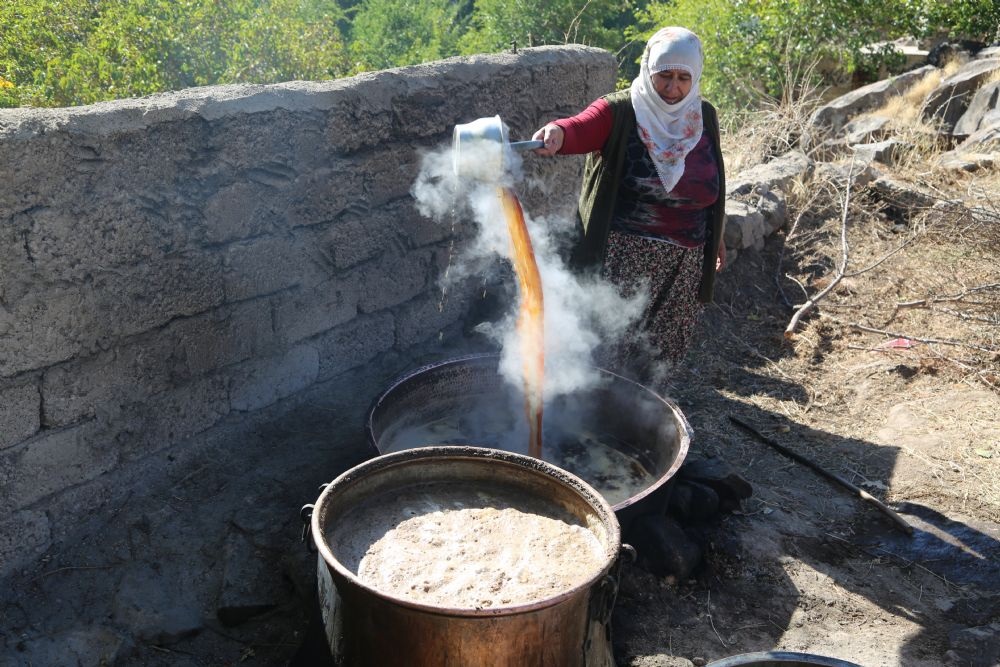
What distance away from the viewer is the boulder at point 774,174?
7.52 metres

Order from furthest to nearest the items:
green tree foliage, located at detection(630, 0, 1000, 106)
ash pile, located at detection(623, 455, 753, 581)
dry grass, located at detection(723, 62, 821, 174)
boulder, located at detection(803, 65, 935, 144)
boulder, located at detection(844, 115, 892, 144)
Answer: green tree foliage, located at detection(630, 0, 1000, 106), boulder, located at detection(803, 65, 935, 144), boulder, located at detection(844, 115, 892, 144), dry grass, located at detection(723, 62, 821, 174), ash pile, located at detection(623, 455, 753, 581)

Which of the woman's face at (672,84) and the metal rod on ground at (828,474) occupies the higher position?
the woman's face at (672,84)

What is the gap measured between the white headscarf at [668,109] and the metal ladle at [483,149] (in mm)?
833

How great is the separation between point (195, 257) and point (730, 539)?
105 inches

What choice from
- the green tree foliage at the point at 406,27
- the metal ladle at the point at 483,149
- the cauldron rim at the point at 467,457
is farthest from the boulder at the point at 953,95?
the green tree foliage at the point at 406,27

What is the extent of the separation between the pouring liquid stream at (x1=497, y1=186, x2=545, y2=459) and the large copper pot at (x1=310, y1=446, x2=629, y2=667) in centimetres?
80

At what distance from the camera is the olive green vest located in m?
3.75

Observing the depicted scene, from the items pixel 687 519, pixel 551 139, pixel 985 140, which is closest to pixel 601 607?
pixel 687 519

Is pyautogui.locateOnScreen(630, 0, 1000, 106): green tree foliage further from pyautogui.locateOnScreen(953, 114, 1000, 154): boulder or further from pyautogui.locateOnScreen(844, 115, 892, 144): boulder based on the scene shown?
pyautogui.locateOnScreen(953, 114, 1000, 154): boulder

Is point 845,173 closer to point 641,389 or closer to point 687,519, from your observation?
point 641,389

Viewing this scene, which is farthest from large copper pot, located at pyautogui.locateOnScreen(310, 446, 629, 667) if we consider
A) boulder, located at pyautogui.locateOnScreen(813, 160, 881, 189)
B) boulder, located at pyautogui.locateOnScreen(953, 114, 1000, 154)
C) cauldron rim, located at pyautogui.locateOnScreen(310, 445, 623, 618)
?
boulder, located at pyautogui.locateOnScreen(953, 114, 1000, 154)

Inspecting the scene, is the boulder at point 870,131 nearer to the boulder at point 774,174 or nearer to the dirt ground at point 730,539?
the boulder at point 774,174

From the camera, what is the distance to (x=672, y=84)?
3633 millimetres

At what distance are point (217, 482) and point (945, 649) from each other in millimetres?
3059
